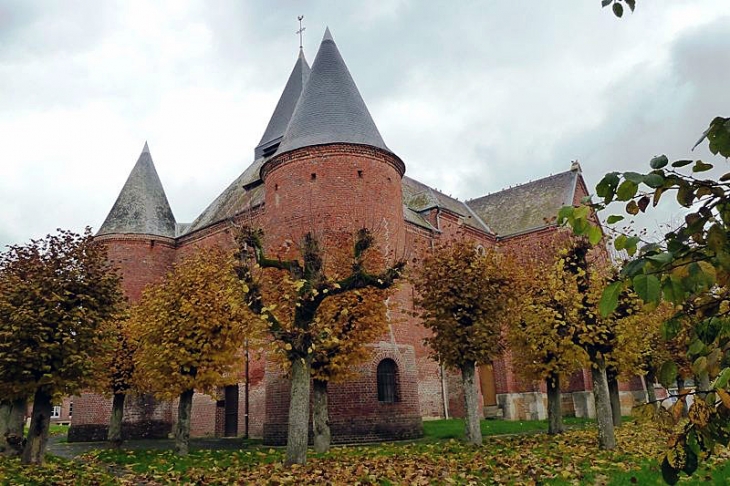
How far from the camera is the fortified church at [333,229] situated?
64.0 ft

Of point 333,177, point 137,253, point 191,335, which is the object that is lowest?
point 191,335

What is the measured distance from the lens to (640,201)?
2480 millimetres

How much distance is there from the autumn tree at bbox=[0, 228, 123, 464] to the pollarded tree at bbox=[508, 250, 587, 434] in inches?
450

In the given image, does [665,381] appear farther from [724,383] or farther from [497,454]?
[497,454]

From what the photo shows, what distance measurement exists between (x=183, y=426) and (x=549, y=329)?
412 inches

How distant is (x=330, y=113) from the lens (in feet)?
72.9

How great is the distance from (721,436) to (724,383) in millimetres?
287

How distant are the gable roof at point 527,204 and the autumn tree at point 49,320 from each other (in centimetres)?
2622

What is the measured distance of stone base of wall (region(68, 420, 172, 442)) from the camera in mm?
25688

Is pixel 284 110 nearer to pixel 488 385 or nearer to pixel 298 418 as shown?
pixel 488 385

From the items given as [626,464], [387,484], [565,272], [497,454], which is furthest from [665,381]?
[565,272]

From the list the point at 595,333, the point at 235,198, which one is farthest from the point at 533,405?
the point at 235,198

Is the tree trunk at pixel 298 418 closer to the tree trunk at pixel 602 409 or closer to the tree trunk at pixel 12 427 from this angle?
the tree trunk at pixel 602 409

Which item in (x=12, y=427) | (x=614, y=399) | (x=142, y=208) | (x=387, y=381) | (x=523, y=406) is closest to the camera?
(x=12, y=427)
